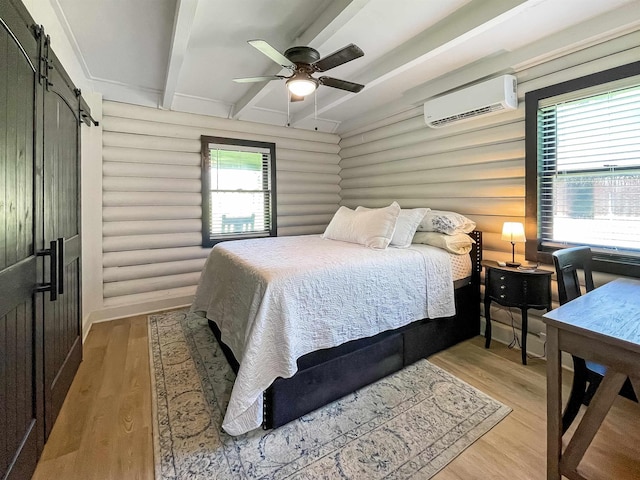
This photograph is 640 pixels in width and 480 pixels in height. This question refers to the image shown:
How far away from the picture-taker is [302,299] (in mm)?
1831

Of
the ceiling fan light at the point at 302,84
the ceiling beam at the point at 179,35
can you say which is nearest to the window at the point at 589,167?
the ceiling fan light at the point at 302,84

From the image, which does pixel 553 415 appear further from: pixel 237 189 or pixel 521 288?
pixel 237 189

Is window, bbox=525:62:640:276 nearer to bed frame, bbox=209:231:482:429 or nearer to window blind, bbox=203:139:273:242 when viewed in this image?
bed frame, bbox=209:231:482:429

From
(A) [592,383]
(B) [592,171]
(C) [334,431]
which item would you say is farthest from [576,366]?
(B) [592,171]

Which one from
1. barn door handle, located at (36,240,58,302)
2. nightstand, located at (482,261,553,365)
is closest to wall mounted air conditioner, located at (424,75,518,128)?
nightstand, located at (482,261,553,365)

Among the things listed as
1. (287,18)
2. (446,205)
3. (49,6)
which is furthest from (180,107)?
(446,205)

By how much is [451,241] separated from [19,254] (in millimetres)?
2949

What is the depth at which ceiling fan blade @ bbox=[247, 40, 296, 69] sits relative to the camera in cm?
188

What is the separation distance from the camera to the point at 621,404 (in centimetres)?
195

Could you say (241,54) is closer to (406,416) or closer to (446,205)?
(446,205)

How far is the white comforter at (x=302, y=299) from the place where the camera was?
1.68 metres

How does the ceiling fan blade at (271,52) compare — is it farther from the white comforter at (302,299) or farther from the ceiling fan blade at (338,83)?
the white comforter at (302,299)

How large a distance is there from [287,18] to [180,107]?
2181 millimetres

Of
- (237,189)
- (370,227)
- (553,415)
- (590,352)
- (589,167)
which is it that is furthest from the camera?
(237,189)
